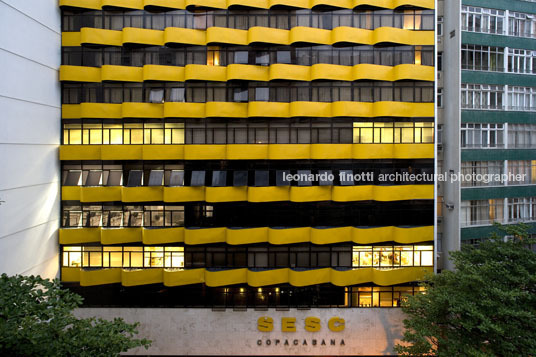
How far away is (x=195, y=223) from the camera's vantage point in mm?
21312

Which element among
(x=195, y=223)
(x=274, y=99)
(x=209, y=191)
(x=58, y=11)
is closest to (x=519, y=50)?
(x=274, y=99)

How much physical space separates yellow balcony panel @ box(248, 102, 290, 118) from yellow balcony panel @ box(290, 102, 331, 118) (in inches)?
21.0

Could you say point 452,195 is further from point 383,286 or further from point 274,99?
point 274,99

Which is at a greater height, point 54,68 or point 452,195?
point 54,68

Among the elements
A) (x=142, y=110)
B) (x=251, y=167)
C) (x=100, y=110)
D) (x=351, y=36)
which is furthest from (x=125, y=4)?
(x=351, y=36)

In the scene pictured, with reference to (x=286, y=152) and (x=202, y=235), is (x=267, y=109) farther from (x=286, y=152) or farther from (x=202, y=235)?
(x=202, y=235)

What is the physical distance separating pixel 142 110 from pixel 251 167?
8.18 m

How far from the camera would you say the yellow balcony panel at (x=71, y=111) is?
68.9ft

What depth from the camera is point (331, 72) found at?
20750 millimetres

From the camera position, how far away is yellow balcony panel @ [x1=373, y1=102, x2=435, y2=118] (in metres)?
20.6

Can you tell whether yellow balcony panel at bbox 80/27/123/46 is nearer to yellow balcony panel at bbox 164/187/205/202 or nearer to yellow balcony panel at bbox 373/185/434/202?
yellow balcony panel at bbox 164/187/205/202

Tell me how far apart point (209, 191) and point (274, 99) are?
7603mm

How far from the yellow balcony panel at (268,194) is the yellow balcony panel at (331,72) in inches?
304

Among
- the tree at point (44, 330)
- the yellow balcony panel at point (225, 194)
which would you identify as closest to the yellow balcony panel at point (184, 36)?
the yellow balcony panel at point (225, 194)
